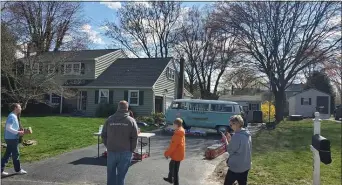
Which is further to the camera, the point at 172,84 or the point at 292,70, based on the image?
the point at 172,84

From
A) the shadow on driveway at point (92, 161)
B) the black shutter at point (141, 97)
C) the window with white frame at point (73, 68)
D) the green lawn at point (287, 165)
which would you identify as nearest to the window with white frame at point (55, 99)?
the window with white frame at point (73, 68)

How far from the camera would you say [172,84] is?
36406mm

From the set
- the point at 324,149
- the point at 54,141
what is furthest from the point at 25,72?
the point at 324,149

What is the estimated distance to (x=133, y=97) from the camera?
31.2m

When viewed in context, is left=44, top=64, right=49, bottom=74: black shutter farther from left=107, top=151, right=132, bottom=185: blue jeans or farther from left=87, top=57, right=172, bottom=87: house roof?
left=107, top=151, right=132, bottom=185: blue jeans

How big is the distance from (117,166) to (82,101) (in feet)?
90.2

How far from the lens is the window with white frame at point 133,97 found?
1220 inches

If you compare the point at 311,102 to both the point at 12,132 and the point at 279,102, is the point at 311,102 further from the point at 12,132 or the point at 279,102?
the point at 12,132

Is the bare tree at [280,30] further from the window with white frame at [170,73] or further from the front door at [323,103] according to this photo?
the front door at [323,103]

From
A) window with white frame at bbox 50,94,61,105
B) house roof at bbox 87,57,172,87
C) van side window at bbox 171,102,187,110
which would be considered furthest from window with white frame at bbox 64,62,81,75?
van side window at bbox 171,102,187,110

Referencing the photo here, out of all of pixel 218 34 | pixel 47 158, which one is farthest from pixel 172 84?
pixel 47 158

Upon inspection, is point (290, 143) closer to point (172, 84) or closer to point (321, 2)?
point (321, 2)

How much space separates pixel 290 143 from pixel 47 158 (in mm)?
11416

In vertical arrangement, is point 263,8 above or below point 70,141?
above
